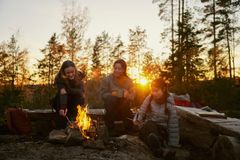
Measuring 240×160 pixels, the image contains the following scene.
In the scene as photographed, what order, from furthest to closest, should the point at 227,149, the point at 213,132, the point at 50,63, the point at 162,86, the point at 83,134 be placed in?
the point at 50,63 < the point at 162,86 < the point at 213,132 < the point at 83,134 < the point at 227,149

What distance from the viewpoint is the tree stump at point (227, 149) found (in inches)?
166

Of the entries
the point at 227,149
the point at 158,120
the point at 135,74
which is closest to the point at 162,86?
the point at 158,120

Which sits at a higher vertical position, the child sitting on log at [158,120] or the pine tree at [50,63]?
the pine tree at [50,63]

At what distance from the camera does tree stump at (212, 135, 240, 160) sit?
4227 millimetres

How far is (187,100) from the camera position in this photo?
7.68 m

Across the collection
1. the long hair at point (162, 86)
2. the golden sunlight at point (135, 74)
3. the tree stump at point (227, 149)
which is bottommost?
the tree stump at point (227, 149)

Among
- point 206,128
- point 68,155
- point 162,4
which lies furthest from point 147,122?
point 162,4

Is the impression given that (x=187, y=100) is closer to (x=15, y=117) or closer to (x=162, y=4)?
(x=15, y=117)

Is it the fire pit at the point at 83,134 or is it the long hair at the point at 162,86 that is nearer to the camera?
the fire pit at the point at 83,134

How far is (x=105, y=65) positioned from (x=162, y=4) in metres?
9.28

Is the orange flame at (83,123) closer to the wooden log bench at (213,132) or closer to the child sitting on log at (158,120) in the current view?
the child sitting on log at (158,120)

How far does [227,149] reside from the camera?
14.4 feet

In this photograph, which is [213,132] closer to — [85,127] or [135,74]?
[85,127]

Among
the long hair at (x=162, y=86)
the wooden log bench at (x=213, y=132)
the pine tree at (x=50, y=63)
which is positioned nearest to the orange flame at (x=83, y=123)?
the long hair at (x=162, y=86)
